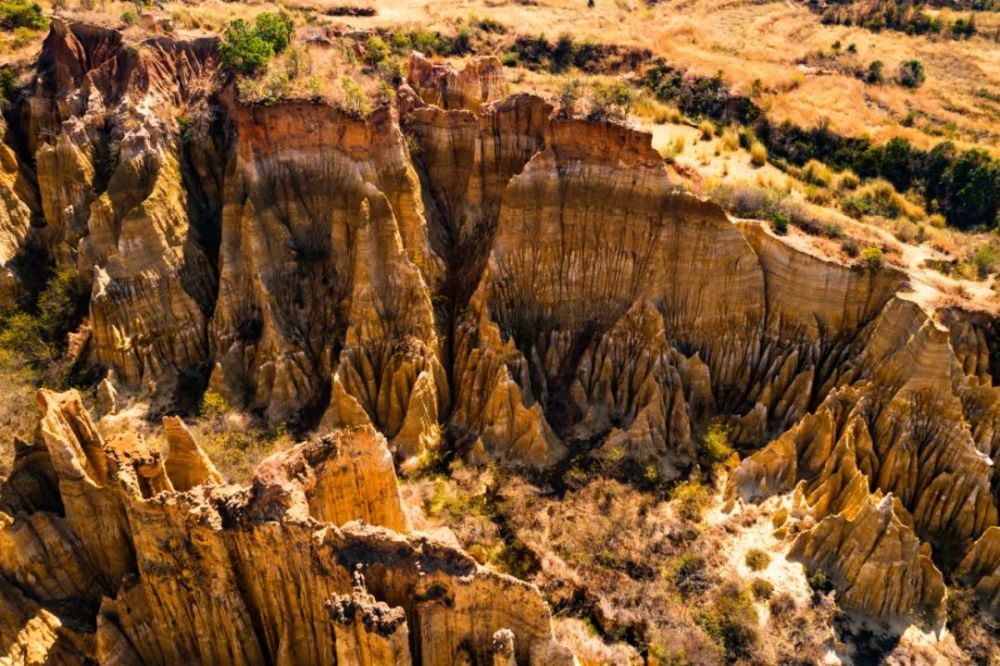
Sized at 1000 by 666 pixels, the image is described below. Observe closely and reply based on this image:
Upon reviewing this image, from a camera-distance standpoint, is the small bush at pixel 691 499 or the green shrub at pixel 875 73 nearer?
the small bush at pixel 691 499

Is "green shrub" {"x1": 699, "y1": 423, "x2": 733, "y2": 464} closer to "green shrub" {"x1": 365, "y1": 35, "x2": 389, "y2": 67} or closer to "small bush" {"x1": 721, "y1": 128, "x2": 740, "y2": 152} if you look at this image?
"small bush" {"x1": 721, "y1": 128, "x2": 740, "y2": 152}

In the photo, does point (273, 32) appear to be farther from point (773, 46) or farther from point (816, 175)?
point (773, 46)

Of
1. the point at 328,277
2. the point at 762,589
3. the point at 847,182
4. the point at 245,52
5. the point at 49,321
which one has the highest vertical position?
the point at 245,52

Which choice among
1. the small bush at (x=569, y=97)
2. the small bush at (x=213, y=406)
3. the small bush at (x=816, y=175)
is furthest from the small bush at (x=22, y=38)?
the small bush at (x=816, y=175)

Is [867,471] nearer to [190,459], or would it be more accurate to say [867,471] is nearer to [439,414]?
[439,414]

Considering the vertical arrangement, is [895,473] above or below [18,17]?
below

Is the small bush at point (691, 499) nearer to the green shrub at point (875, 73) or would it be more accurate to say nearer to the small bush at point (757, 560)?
the small bush at point (757, 560)

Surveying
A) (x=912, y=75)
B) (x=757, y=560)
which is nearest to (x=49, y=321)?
(x=757, y=560)
